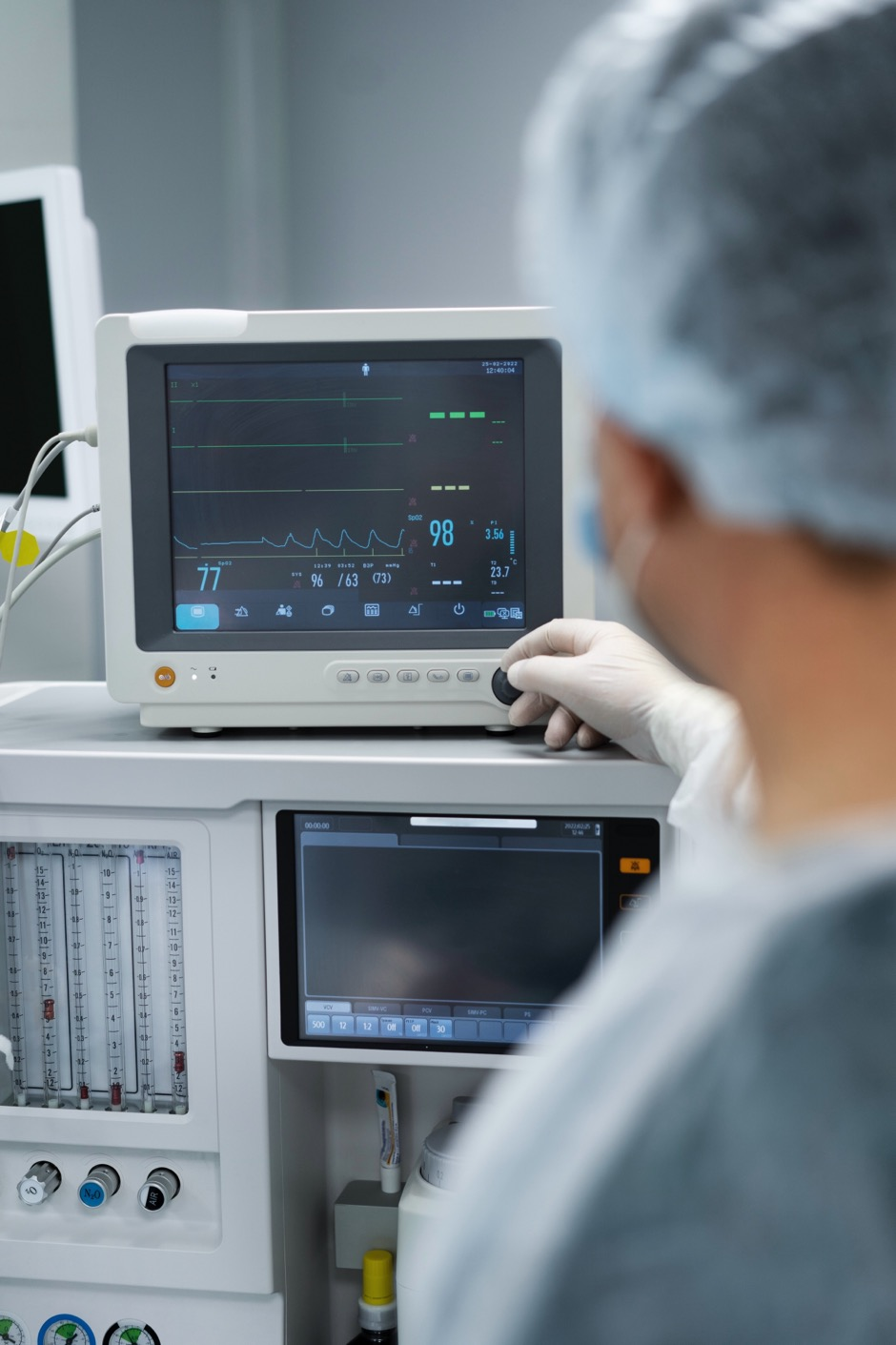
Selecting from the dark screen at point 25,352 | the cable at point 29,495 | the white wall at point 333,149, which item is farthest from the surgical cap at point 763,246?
the white wall at point 333,149

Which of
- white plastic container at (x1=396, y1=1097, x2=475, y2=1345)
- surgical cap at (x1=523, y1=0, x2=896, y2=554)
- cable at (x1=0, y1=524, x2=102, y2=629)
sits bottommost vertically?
white plastic container at (x1=396, y1=1097, x2=475, y2=1345)

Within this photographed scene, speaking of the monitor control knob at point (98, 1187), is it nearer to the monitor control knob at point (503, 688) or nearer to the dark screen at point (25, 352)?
the monitor control knob at point (503, 688)

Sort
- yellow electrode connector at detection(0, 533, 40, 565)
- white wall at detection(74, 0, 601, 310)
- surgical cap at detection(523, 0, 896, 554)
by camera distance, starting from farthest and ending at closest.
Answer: white wall at detection(74, 0, 601, 310) < yellow electrode connector at detection(0, 533, 40, 565) < surgical cap at detection(523, 0, 896, 554)

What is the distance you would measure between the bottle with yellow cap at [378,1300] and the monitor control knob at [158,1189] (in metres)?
0.23

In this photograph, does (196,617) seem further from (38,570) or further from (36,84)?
(36,84)

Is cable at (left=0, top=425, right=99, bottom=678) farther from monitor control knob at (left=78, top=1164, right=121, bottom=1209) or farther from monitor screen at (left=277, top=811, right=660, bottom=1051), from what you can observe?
monitor control knob at (left=78, top=1164, right=121, bottom=1209)

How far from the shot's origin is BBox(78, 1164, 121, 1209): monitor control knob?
1.06m

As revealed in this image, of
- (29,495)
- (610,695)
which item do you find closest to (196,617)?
(29,495)

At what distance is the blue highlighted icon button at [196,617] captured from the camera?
1.04m

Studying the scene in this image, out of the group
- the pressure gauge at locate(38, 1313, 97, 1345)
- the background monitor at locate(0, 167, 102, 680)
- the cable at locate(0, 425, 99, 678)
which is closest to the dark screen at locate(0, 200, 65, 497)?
the background monitor at locate(0, 167, 102, 680)

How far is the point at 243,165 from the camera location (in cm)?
191

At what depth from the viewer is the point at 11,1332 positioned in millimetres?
1104

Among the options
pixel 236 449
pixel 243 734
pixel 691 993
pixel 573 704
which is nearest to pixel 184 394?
pixel 236 449

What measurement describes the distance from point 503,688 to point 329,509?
0.21 meters
